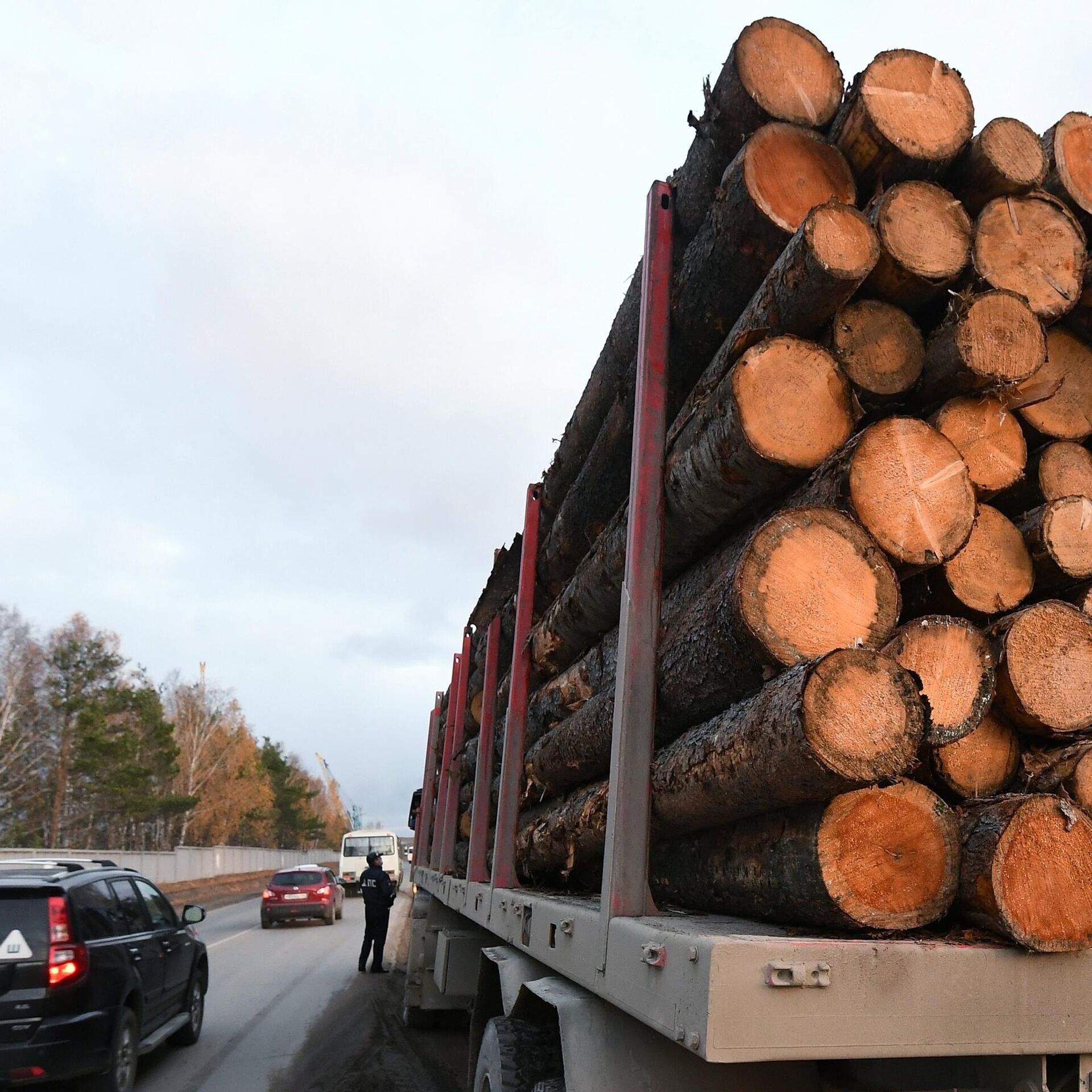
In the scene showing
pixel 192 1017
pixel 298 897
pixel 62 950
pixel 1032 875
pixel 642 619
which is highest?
pixel 642 619

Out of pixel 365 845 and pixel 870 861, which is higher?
pixel 870 861

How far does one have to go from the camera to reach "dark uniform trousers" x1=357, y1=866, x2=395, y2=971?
14.0 m

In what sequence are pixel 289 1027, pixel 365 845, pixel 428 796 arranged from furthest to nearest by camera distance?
pixel 365 845 < pixel 428 796 < pixel 289 1027

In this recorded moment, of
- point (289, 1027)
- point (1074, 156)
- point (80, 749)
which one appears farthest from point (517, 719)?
point (80, 749)

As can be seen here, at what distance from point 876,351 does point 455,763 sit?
257 inches

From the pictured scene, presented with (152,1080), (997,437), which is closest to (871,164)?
(997,437)

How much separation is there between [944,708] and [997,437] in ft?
3.36

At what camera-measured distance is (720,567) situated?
329cm

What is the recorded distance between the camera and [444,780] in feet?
30.9

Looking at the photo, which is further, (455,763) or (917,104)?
(455,763)

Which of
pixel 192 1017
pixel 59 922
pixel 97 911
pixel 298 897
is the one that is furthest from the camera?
pixel 298 897

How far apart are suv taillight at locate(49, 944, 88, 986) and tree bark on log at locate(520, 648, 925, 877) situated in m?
4.84

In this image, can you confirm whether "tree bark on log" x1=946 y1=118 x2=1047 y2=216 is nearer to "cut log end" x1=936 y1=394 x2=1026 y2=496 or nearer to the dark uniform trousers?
"cut log end" x1=936 y1=394 x2=1026 y2=496

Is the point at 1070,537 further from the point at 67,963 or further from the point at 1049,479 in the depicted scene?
the point at 67,963
